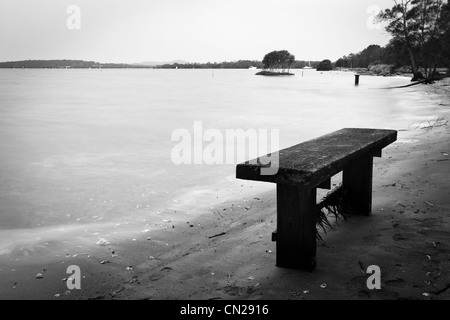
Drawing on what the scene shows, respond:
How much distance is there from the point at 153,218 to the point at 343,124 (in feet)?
52.3

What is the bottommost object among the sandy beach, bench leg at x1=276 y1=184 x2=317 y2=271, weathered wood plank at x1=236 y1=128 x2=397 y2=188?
the sandy beach

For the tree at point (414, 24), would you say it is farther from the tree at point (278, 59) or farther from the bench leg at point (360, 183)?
the tree at point (278, 59)

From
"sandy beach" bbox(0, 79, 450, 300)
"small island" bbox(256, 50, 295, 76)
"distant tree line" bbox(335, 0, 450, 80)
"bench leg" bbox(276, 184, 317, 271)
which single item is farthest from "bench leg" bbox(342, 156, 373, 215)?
"small island" bbox(256, 50, 295, 76)

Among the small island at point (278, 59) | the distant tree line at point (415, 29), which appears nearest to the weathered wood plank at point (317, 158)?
the distant tree line at point (415, 29)

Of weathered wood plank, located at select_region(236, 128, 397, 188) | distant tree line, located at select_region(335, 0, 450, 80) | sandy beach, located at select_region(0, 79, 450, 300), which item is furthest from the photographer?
distant tree line, located at select_region(335, 0, 450, 80)

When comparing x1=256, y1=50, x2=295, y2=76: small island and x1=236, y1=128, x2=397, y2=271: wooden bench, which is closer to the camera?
x1=236, y1=128, x2=397, y2=271: wooden bench

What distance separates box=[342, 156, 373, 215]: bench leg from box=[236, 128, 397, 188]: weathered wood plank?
207mm

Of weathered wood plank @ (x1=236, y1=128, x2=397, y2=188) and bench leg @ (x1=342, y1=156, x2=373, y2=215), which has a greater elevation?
weathered wood plank @ (x1=236, y1=128, x2=397, y2=188)

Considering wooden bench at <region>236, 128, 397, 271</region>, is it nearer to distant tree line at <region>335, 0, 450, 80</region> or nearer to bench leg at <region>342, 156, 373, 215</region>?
bench leg at <region>342, 156, 373, 215</region>

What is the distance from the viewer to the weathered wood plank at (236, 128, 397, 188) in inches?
113

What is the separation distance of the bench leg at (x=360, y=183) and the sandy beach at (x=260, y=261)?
131mm

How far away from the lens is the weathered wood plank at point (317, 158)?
2.88 m

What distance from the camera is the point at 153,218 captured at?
624cm

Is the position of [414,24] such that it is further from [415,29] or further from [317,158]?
[317,158]
